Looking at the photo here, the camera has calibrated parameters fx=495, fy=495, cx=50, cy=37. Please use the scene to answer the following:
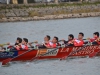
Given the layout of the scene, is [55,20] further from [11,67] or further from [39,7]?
[11,67]

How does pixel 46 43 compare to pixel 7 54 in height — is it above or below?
above

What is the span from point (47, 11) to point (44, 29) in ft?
56.4

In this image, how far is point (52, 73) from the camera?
25203 mm

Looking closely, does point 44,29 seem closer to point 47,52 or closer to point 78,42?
point 78,42

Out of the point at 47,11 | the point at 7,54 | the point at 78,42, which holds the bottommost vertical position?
the point at 47,11

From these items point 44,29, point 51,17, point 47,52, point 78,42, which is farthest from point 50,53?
point 51,17

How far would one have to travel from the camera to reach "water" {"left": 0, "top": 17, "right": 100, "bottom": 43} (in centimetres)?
4495

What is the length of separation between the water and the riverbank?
3.08 m

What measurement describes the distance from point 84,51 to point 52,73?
4.27 meters

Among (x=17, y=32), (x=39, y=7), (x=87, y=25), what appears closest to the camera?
(x=17, y=32)

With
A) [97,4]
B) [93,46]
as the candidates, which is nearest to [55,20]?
[97,4]

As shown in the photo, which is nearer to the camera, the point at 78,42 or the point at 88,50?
the point at 78,42

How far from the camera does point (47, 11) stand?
6925cm

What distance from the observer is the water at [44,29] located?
147 ft
